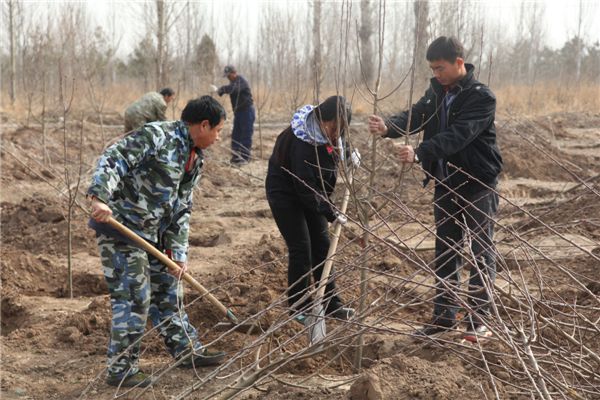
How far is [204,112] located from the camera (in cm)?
365

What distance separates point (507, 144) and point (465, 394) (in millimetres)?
10888

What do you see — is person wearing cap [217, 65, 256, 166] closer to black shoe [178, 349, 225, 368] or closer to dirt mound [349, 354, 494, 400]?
black shoe [178, 349, 225, 368]

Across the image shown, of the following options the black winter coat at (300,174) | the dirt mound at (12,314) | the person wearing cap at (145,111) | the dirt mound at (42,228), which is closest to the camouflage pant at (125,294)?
the black winter coat at (300,174)

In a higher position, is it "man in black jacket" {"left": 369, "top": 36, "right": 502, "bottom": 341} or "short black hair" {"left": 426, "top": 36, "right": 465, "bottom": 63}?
"short black hair" {"left": 426, "top": 36, "right": 465, "bottom": 63}

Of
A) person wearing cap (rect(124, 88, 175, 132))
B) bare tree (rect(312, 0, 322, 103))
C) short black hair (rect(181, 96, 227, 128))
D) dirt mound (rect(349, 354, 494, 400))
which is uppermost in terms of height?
bare tree (rect(312, 0, 322, 103))

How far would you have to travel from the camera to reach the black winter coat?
13.8 feet

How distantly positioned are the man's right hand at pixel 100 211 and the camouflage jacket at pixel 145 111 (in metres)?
3.24

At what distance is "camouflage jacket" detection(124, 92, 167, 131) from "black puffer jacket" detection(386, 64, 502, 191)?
294 centimetres

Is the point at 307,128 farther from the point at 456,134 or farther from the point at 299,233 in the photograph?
the point at 456,134

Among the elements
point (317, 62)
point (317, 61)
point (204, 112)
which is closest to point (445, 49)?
point (204, 112)

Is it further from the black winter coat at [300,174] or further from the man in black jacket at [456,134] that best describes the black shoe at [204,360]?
the man in black jacket at [456,134]

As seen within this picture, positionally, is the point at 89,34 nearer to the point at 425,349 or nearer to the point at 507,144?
the point at 507,144

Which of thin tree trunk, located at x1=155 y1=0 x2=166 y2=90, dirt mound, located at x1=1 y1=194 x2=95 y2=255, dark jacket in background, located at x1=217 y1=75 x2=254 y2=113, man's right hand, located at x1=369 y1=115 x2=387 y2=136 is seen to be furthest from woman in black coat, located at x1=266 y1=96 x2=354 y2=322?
thin tree trunk, located at x1=155 y1=0 x2=166 y2=90

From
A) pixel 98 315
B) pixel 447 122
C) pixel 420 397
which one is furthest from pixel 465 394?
pixel 98 315
